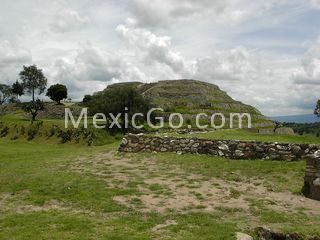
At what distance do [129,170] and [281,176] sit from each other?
21.9 feet

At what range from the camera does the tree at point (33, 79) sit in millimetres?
69688

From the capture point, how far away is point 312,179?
49.1 ft

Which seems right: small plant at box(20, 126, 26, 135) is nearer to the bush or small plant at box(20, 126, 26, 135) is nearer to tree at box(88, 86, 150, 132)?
the bush

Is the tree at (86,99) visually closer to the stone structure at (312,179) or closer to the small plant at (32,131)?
the small plant at (32,131)

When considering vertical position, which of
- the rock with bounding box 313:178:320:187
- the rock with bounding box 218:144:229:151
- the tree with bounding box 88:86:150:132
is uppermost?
the tree with bounding box 88:86:150:132

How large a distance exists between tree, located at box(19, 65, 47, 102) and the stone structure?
6188cm

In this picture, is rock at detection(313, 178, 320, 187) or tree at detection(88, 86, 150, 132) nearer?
rock at detection(313, 178, 320, 187)

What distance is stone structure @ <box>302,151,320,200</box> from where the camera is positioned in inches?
575

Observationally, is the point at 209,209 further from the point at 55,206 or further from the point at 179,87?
the point at 179,87

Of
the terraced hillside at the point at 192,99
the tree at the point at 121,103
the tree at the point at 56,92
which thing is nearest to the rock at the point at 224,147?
the tree at the point at 121,103

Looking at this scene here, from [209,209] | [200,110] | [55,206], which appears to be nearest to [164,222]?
[209,209]

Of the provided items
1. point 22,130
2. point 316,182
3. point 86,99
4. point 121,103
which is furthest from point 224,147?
point 86,99

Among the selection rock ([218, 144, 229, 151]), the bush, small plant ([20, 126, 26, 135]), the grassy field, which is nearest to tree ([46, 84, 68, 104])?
small plant ([20, 126, 26, 135])

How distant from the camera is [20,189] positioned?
15078 millimetres
